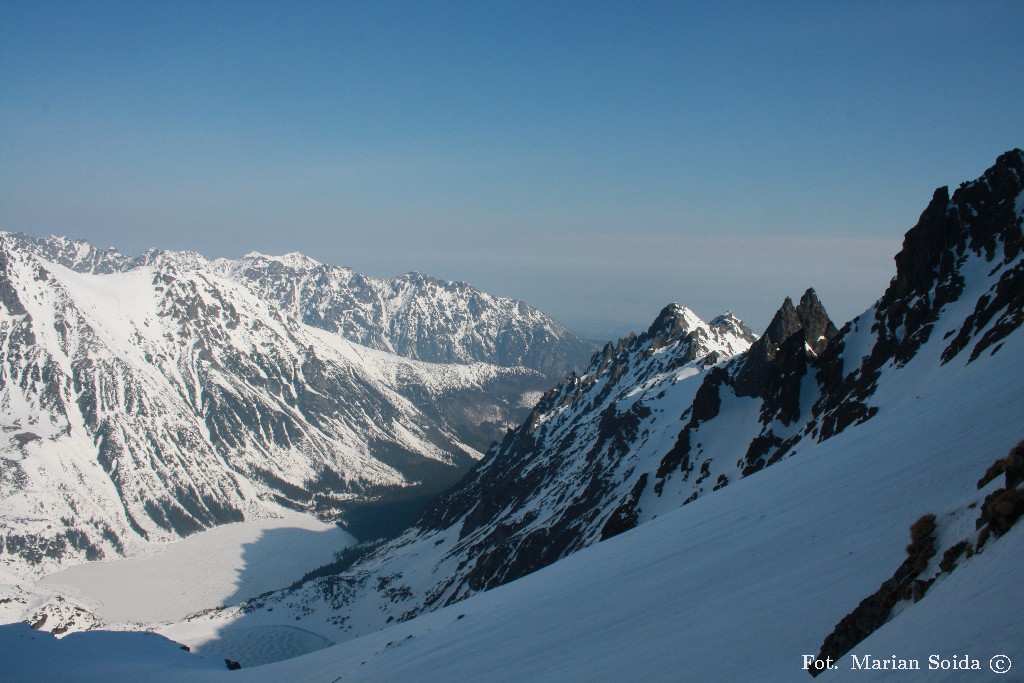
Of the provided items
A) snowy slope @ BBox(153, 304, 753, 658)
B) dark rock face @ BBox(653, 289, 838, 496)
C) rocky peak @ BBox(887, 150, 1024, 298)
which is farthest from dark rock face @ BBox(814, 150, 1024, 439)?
snowy slope @ BBox(153, 304, 753, 658)

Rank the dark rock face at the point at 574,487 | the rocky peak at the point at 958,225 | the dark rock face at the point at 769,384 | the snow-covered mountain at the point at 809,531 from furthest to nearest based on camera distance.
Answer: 1. the dark rock face at the point at 574,487
2. the dark rock face at the point at 769,384
3. the rocky peak at the point at 958,225
4. the snow-covered mountain at the point at 809,531

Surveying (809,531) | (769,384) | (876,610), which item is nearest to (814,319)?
(769,384)

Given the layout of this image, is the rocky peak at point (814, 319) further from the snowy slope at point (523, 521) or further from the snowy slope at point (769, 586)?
the snowy slope at point (769, 586)

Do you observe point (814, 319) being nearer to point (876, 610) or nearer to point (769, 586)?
point (769, 586)

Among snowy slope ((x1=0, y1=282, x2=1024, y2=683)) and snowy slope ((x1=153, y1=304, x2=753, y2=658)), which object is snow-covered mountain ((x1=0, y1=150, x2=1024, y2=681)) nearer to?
snowy slope ((x1=0, y1=282, x2=1024, y2=683))

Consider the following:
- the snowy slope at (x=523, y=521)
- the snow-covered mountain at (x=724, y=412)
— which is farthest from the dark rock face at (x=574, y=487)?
the snow-covered mountain at (x=724, y=412)

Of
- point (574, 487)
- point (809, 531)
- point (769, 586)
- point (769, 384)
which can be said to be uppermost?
point (769, 384)

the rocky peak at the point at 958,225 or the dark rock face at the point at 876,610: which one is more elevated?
the rocky peak at the point at 958,225
